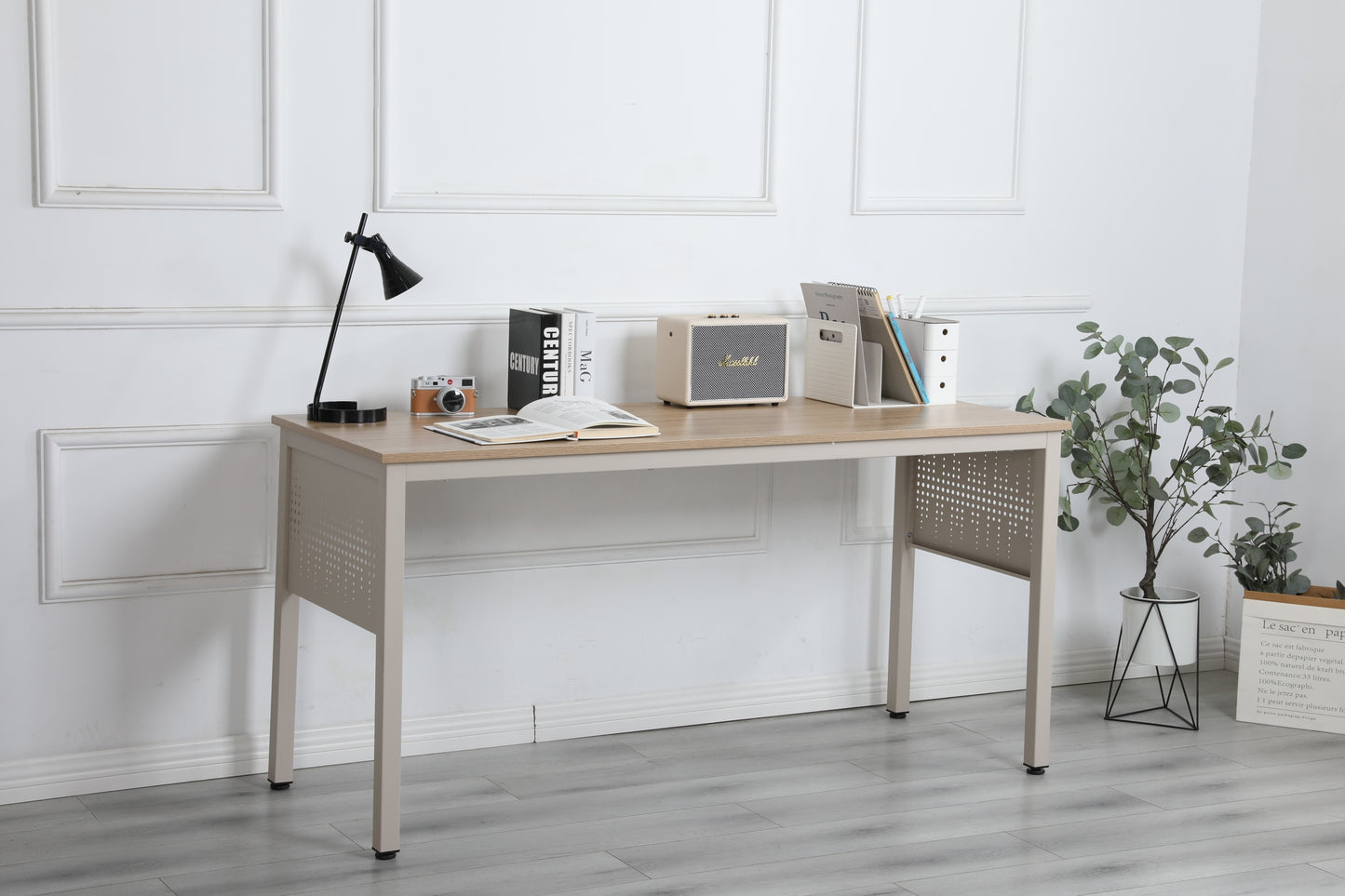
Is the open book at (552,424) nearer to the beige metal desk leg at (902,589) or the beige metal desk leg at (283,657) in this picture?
the beige metal desk leg at (283,657)

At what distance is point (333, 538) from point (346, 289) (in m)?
0.53

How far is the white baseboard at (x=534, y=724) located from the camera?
2.87 metres

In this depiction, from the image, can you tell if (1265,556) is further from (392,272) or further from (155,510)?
(155,510)

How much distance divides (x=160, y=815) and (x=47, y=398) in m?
0.83

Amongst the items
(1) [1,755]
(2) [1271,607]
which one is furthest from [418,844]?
(2) [1271,607]

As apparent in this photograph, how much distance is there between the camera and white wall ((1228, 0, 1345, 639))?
369 centimetres

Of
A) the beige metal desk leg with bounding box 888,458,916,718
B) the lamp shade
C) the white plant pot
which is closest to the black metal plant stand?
the white plant pot

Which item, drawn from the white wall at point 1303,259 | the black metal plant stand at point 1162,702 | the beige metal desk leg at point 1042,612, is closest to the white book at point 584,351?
the beige metal desk leg at point 1042,612

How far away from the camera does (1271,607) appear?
→ 3.46 metres

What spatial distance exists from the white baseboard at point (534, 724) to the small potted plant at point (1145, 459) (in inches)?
12.4

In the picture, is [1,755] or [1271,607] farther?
[1271,607]

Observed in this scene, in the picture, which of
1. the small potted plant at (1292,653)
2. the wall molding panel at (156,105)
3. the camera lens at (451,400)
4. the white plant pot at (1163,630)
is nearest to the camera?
the wall molding panel at (156,105)

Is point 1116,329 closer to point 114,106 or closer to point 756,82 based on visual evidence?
point 756,82

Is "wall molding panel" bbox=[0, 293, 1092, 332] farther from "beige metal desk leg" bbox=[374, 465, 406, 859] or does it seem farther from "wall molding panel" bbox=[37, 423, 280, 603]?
"beige metal desk leg" bbox=[374, 465, 406, 859]
